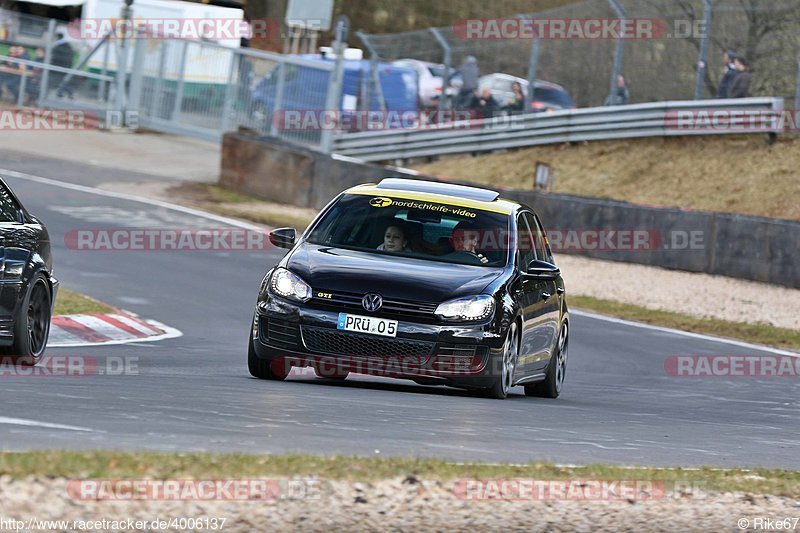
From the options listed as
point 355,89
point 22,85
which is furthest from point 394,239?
point 22,85

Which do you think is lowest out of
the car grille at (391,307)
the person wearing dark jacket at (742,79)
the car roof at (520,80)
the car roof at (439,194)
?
the car grille at (391,307)

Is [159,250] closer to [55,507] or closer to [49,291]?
[49,291]

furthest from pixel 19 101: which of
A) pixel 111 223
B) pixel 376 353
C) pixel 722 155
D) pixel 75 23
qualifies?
pixel 376 353

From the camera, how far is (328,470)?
5.89 m

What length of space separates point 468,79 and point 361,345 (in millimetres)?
21311

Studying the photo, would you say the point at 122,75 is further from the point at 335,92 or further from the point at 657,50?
the point at 657,50

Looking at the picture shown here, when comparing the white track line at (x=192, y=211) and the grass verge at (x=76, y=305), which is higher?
the white track line at (x=192, y=211)

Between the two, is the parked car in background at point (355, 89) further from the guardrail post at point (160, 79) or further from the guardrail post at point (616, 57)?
the guardrail post at point (616, 57)

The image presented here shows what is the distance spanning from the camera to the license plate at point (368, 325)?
9.58 metres

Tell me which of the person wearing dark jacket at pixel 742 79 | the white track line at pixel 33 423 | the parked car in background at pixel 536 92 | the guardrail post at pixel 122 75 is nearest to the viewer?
the white track line at pixel 33 423

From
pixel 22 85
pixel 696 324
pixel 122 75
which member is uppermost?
pixel 122 75

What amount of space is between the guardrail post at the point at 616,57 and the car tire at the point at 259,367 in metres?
18.7

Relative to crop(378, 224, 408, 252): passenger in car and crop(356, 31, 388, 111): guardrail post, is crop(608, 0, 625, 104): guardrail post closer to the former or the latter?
crop(356, 31, 388, 111): guardrail post

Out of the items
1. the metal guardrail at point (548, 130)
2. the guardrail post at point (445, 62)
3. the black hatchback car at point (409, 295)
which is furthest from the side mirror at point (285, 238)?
the guardrail post at point (445, 62)
